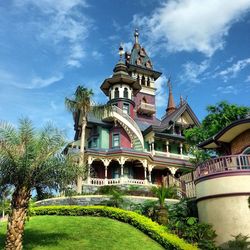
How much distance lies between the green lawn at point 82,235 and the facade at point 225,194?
3539mm

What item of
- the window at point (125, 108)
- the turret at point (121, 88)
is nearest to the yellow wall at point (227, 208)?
the window at point (125, 108)

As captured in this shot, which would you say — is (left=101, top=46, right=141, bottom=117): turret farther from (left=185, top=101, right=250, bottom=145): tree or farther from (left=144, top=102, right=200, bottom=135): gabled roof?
(left=185, top=101, right=250, bottom=145): tree

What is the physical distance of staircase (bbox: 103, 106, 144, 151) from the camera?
39.8 meters

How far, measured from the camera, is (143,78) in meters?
54.7

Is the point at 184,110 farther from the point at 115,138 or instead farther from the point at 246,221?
the point at 246,221

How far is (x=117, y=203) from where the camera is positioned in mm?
23141

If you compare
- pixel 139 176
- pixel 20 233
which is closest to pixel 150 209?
pixel 20 233

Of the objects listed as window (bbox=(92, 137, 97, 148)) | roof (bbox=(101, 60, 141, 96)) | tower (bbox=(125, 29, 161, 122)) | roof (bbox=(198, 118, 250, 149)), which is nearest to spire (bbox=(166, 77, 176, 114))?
tower (bbox=(125, 29, 161, 122))

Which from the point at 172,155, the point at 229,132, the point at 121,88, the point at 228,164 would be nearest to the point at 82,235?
the point at 228,164

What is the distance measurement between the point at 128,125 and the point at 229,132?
19007 mm

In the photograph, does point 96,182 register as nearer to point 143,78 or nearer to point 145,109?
point 145,109

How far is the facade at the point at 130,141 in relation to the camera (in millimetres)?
36562

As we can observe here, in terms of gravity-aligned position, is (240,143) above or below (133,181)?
below

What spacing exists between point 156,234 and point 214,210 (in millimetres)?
3326
